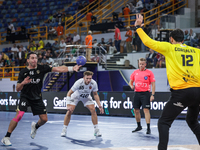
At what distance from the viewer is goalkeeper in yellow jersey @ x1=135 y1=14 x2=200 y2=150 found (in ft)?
17.6

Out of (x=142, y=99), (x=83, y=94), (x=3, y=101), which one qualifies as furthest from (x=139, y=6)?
(x=83, y=94)

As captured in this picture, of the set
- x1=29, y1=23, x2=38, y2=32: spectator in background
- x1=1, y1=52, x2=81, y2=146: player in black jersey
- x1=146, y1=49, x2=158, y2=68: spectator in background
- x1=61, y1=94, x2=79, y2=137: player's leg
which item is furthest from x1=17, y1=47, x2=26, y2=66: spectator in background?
x1=1, y1=52, x2=81, y2=146: player in black jersey

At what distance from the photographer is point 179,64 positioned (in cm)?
546

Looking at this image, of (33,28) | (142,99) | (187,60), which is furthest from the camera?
(33,28)

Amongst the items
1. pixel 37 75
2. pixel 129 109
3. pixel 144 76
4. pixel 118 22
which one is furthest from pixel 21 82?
pixel 118 22

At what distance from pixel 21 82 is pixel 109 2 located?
78.6 feet

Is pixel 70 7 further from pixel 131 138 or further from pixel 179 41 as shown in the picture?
pixel 179 41

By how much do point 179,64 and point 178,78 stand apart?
0.78 ft

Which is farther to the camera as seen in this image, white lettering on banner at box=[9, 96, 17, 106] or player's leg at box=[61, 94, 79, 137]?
white lettering on banner at box=[9, 96, 17, 106]

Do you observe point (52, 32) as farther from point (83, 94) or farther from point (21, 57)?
point (83, 94)

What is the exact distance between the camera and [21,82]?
7.78 meters

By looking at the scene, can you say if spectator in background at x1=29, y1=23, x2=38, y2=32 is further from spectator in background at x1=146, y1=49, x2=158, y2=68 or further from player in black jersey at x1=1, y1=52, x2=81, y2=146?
player in black jersey at x1=1, y1=52, x2=81, y2=146

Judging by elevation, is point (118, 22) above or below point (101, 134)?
above

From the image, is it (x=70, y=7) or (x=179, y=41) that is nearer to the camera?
(x=179, y=41)
